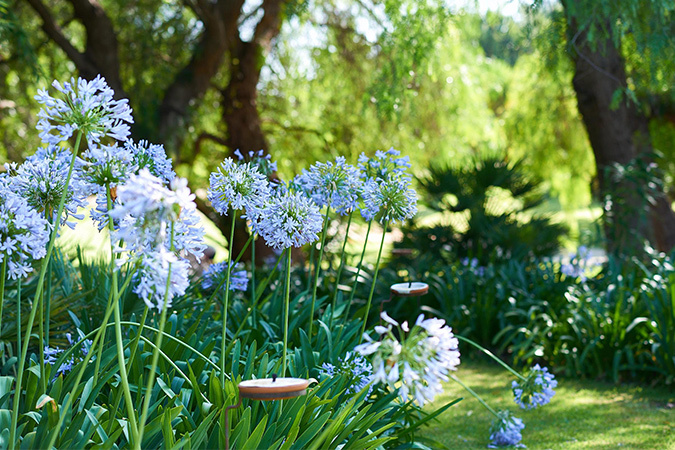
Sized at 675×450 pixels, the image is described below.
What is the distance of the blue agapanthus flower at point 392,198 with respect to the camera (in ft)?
8.41

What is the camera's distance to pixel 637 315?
4711 mm

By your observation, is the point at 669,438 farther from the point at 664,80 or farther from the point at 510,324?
the point at 664,80

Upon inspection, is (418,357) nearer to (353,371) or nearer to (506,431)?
(353,371)

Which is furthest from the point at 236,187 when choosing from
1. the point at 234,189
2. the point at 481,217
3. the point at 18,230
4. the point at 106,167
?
the point at 481,217

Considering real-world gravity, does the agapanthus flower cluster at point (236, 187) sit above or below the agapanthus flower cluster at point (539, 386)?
above

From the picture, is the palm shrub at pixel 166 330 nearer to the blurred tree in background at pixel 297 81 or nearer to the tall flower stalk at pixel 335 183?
the tall flower stalk at pixel 335 183

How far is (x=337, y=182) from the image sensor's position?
2723 mm

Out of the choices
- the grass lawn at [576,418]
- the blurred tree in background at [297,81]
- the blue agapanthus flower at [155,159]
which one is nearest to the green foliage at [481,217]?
the blurred tree in background at [297,81]

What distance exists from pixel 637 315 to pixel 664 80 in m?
2.47

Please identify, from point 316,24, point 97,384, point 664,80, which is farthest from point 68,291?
point 316,24

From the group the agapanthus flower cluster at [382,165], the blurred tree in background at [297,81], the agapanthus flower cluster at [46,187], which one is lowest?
the agapanthus flower cluster at [46,187]

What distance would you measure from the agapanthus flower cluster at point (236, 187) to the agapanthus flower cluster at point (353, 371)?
840 millimetres

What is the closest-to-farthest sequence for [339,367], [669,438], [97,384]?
[97,384], [339,367], [669,438]

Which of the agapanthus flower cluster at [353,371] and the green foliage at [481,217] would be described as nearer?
the agapanthus flower cluster at [353,371]
